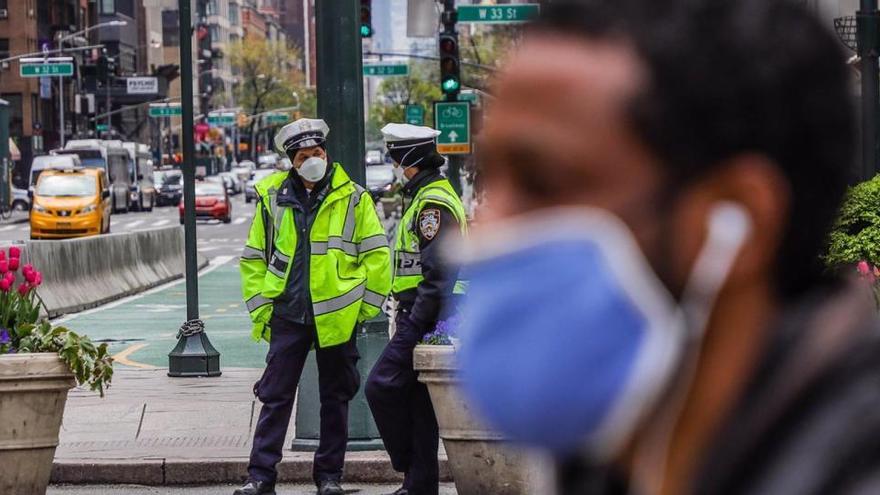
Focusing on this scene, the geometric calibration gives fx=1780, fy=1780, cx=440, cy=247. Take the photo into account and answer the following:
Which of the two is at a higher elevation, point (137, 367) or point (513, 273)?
point (513, 273)

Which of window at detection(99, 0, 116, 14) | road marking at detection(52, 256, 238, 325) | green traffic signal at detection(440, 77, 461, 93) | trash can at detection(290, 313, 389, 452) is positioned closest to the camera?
trash can at detection(290, 313, 389, 452)

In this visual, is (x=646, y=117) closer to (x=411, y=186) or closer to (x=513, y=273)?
(x=513, y=273)

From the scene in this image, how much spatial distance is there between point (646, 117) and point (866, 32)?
449 inches

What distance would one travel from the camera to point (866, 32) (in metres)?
12.3

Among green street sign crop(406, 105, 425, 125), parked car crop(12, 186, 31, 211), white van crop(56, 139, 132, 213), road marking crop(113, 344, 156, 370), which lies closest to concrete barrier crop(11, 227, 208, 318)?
road marking crop(113, 344, 156, 370)

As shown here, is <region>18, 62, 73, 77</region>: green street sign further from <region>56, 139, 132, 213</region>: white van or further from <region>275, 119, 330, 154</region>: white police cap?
<region>275, 119, 330, 154</region>: white police cap

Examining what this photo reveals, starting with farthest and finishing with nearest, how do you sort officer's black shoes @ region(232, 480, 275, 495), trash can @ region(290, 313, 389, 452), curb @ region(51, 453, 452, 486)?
trash can @ region(290, 313, 389, 452), curb @ region(51, 453, 452, 486), officer's black shoes @ region(232, 480, 275, 495)

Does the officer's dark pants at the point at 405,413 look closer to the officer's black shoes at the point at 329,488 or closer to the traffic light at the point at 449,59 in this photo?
the officer's black shoes at the point at 329,488

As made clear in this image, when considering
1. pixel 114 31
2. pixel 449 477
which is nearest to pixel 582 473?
pixel 449 477

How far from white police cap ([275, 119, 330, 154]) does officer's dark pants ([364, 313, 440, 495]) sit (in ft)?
3.50

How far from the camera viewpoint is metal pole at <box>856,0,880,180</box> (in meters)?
12.2

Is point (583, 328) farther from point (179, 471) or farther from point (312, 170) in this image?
point (179, 471)

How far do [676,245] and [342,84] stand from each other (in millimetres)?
9264

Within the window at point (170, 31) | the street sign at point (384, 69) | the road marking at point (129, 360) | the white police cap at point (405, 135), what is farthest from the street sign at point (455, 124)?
the window at point (170, 31)
